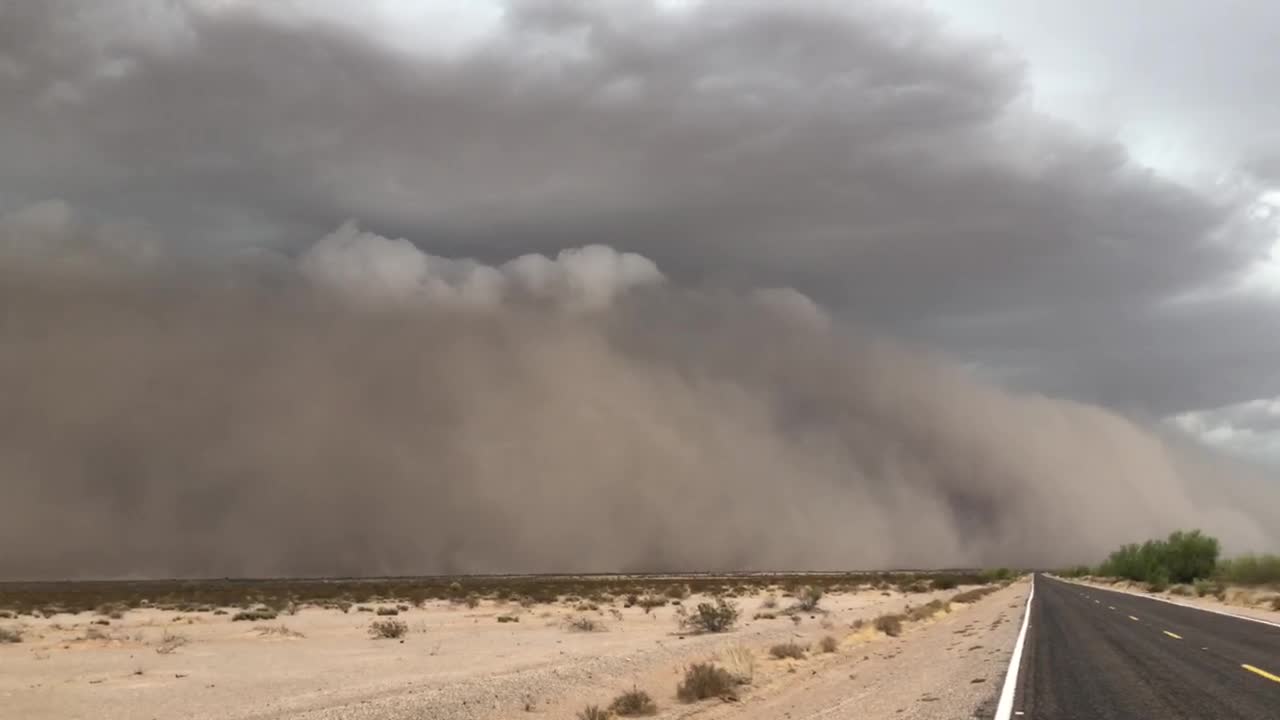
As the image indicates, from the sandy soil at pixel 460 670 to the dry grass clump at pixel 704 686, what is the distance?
1.65 ft

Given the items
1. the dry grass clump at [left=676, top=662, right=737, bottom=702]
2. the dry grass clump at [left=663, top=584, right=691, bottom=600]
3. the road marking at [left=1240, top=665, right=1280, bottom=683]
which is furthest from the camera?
the dry grass clump at [left=663, top=584, right=691, bottom=600]

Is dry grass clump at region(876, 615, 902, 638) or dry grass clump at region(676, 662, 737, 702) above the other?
dry grass clump at region(676, 662, 737, 702)

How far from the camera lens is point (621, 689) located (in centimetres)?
2270

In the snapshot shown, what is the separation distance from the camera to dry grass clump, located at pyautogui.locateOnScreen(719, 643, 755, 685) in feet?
73.8

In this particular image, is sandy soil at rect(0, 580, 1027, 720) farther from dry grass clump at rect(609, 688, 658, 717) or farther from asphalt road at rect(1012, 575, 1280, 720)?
asphalt road at rect(1012, 575, 1280, 720)

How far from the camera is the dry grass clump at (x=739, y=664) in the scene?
73.8ft

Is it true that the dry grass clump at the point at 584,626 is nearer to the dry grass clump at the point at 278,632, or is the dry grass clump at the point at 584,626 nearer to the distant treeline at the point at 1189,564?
the dry grass clump at the point at 278,632

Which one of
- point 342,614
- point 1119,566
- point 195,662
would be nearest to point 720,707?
point 195,662

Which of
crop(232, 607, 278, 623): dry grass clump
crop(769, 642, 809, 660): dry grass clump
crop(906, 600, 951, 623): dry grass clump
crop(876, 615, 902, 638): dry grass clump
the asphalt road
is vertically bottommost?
crop(906, 600, 951, 623): dry grass clump

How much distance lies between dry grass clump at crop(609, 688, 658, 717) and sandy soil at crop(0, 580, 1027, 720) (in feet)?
1.43

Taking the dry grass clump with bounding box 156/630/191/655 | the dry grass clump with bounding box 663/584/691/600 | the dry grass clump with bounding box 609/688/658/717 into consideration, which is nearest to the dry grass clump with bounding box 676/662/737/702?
the dry grass clump with bounding box 609/688/658/717

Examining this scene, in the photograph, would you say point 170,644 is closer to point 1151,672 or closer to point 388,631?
point 388,631

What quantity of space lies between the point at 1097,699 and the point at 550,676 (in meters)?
13.9

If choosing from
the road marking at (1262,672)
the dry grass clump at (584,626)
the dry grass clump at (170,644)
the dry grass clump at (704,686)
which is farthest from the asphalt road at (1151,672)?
the dry grass clump at (170,644)
